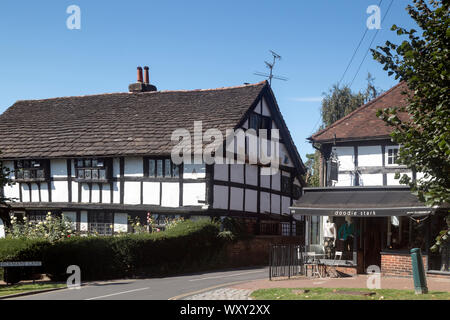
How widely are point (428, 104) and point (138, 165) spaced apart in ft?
63.7

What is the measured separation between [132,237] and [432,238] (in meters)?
10.8

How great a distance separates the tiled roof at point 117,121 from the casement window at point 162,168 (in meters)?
0.65

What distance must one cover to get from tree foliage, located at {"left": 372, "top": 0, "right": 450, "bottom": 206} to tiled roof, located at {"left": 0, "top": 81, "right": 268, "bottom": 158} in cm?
1727

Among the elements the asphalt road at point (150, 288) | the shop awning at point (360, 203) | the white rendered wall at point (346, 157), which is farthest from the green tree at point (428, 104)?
the white rendered wall at point (346, 157)

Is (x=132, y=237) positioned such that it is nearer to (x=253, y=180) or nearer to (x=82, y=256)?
(x=82, y=256)

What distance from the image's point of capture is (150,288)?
18156mm

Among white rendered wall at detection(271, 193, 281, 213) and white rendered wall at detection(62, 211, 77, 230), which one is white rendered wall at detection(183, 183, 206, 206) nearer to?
white rendered wall at detection(62, 211, 77, 230)

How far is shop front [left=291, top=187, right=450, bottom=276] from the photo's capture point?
21.0 meters

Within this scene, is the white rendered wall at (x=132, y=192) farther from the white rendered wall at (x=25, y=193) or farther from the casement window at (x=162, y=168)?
the white rendered wall at (x=25, y=193)

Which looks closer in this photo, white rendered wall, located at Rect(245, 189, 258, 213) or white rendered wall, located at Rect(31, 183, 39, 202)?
white rendered wall, located at Rect(245, 189, 258, 213)

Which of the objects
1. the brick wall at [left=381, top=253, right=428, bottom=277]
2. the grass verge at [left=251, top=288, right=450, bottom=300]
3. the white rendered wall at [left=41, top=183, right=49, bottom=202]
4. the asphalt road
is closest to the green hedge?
the asphalt road

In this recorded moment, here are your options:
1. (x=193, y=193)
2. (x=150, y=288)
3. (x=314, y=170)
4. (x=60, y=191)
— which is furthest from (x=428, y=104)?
(x=314, y=170)

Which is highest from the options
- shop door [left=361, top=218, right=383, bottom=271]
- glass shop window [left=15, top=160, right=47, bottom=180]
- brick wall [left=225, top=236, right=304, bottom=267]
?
glass shop window [left=15, top=160, right=47, bottom=180]

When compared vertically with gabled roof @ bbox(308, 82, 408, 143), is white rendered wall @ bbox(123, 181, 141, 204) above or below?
below
